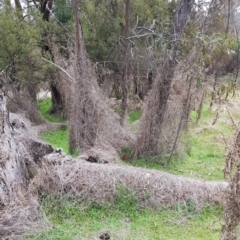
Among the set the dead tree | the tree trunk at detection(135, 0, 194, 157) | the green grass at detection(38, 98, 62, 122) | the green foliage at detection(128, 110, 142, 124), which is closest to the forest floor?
the tree trunk at detection(135, 0, 194, 157)

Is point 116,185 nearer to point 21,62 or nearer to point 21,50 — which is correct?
point 21,50

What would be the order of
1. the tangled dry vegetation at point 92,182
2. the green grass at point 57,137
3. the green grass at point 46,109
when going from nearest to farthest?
1. the tangled dry vegetation at point 92,182
2. the green grass at point 57,137
3. the green grass at point 46,109

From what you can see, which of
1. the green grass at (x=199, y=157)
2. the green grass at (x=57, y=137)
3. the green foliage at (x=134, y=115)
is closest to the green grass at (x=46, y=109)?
the green grass at (x=57, y=137)

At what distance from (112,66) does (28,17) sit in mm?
2721

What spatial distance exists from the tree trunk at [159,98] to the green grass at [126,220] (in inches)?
85.6

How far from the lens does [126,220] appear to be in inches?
160

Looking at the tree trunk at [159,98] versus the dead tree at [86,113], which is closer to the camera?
the tree trunk at [159,98]

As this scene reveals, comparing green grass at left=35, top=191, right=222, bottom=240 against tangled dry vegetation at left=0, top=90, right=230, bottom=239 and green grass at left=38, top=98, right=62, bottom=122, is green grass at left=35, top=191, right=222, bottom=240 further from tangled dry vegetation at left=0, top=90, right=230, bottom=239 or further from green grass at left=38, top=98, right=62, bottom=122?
green grass at left=38, top=98, right=62, bottom=122

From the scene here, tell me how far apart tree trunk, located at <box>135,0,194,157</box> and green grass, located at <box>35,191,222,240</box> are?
7.14ft

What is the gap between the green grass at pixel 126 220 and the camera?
12.3 ft

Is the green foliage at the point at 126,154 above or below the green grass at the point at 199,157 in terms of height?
above

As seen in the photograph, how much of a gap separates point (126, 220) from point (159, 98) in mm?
2760

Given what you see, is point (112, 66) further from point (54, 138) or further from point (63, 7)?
point (54, 138)

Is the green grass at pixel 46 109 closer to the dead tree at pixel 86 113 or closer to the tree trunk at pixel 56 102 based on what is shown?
the tree trunk at pixel 56 102
